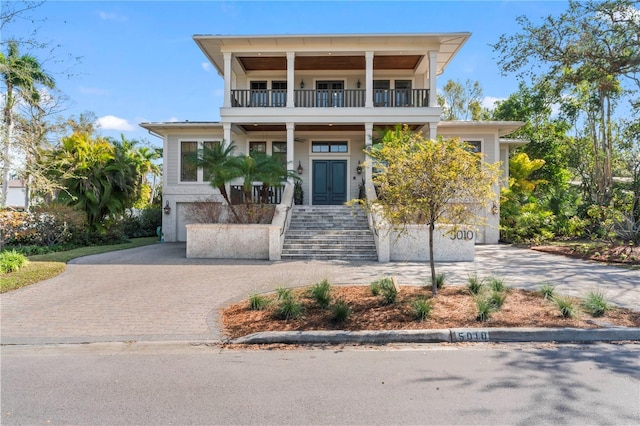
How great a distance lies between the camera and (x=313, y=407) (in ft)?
12.2

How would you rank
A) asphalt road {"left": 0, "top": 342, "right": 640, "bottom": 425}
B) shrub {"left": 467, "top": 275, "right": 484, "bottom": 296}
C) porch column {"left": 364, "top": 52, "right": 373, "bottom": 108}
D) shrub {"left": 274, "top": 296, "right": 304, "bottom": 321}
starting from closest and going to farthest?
asphalt road {"left": 0, "top": 342, "right": 640, "bottom": 425}, shrub {"left": 274, "top": 296, "right": 304, "bottom": 321}, shrub {"left": 467, "top": 275, "right": 484, "bottom": 296}, porch column {"left": 364, "top": 52, "right": 373, "bottom": 108}

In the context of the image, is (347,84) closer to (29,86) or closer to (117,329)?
(29,86)

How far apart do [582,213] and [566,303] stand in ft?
55.8

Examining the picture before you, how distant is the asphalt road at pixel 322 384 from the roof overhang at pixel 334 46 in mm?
14847

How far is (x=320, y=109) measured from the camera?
57.8ft

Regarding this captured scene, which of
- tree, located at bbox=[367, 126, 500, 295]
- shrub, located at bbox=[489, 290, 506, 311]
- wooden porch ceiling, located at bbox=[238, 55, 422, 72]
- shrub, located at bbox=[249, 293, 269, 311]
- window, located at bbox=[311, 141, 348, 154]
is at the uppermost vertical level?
wooden porch ceiling, located at bbox=[238, 55, 422, 72]

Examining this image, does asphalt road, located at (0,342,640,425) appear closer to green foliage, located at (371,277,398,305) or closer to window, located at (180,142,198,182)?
green foliage, located at (371,277,398,305)

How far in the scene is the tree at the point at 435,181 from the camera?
667 cm

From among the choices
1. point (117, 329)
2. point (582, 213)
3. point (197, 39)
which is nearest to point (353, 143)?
point (197, 39)

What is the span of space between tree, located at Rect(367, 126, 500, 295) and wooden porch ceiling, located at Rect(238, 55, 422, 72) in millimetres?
12816

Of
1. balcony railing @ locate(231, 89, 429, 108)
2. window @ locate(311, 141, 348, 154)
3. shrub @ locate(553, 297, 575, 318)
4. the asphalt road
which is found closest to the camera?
the asphalt road

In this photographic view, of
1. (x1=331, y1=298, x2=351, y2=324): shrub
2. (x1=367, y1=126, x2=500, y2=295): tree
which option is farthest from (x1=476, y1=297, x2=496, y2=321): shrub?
(x1=331, y1=298, x2=351, y2=324): shrub

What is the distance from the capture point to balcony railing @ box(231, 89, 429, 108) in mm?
18344

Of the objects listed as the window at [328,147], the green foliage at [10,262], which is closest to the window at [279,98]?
the window at [328,147]
